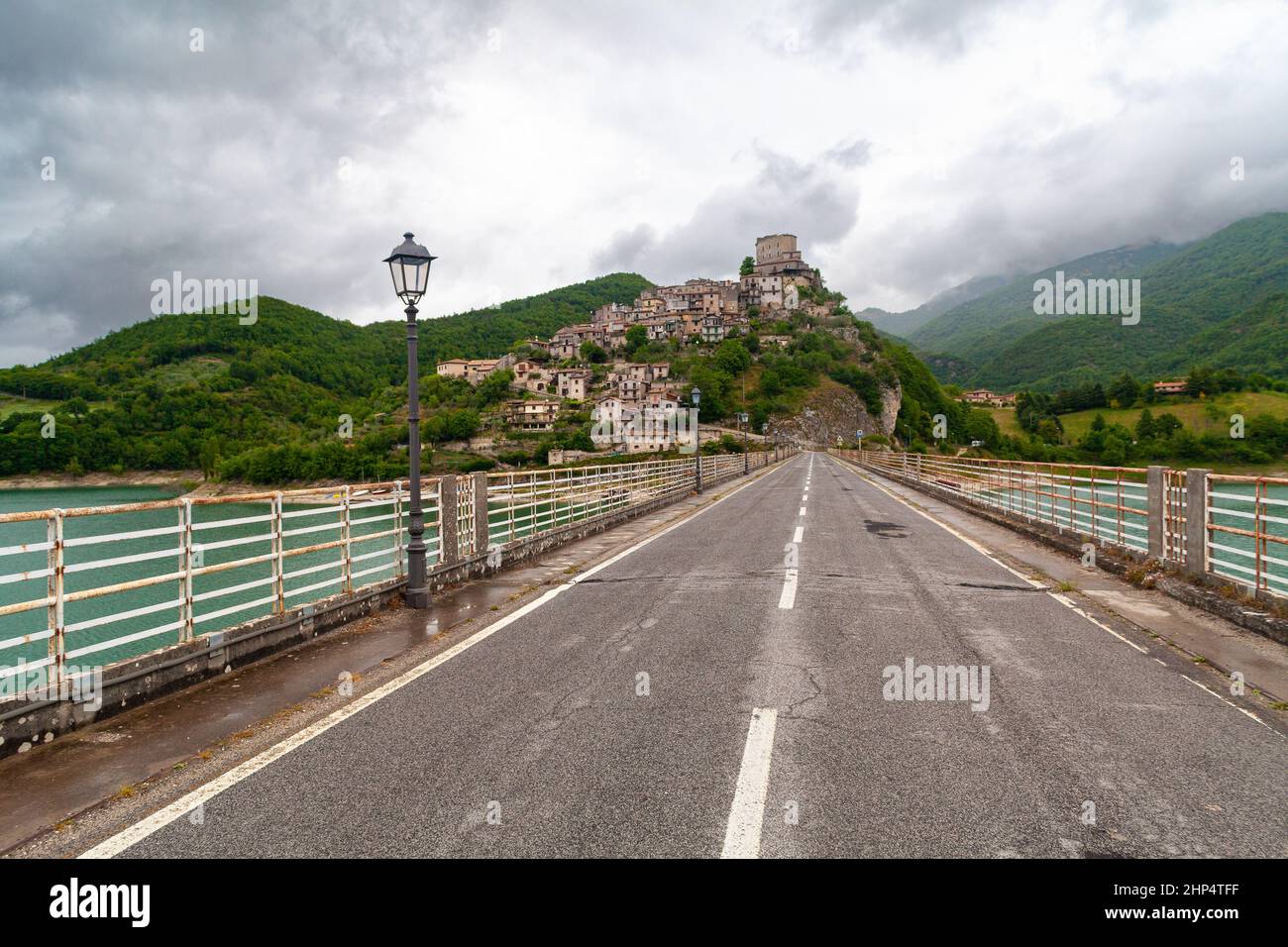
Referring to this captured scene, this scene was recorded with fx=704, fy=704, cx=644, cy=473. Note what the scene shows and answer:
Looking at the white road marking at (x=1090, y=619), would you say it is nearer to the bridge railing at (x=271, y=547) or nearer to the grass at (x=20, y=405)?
the bridge railing at (x=271, y=547)

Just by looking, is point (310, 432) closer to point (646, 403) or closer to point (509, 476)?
point (646, 403)

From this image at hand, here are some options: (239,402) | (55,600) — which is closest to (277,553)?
(55,600)

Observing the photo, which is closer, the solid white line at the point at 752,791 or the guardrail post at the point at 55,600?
the solid white line at the point at 752,791

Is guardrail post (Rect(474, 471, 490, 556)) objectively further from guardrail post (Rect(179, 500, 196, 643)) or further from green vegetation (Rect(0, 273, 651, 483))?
green vegetation (Rect(0, 273, 651, 483))

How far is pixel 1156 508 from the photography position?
998 cm

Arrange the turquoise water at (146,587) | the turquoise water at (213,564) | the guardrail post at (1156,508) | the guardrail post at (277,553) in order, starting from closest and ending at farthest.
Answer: the turquoise water at (213,564) < the guardrail post at (277,553) < the guardrail post at (1156,508) < the turquoise water at (146,587)

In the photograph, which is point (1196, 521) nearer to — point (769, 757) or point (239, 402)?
point (769, 757)

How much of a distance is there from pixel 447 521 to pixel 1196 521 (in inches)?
398

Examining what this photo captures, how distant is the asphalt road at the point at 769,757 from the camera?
3.31m

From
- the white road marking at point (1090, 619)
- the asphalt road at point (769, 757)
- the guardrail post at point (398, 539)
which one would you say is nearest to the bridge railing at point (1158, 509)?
the white road marking at point (1090, 619)

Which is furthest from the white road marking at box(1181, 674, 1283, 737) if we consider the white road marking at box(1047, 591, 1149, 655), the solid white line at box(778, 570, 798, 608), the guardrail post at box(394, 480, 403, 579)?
the guardrail post at box(394, 480, 403, 579)

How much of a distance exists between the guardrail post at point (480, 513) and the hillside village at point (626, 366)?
103 m
